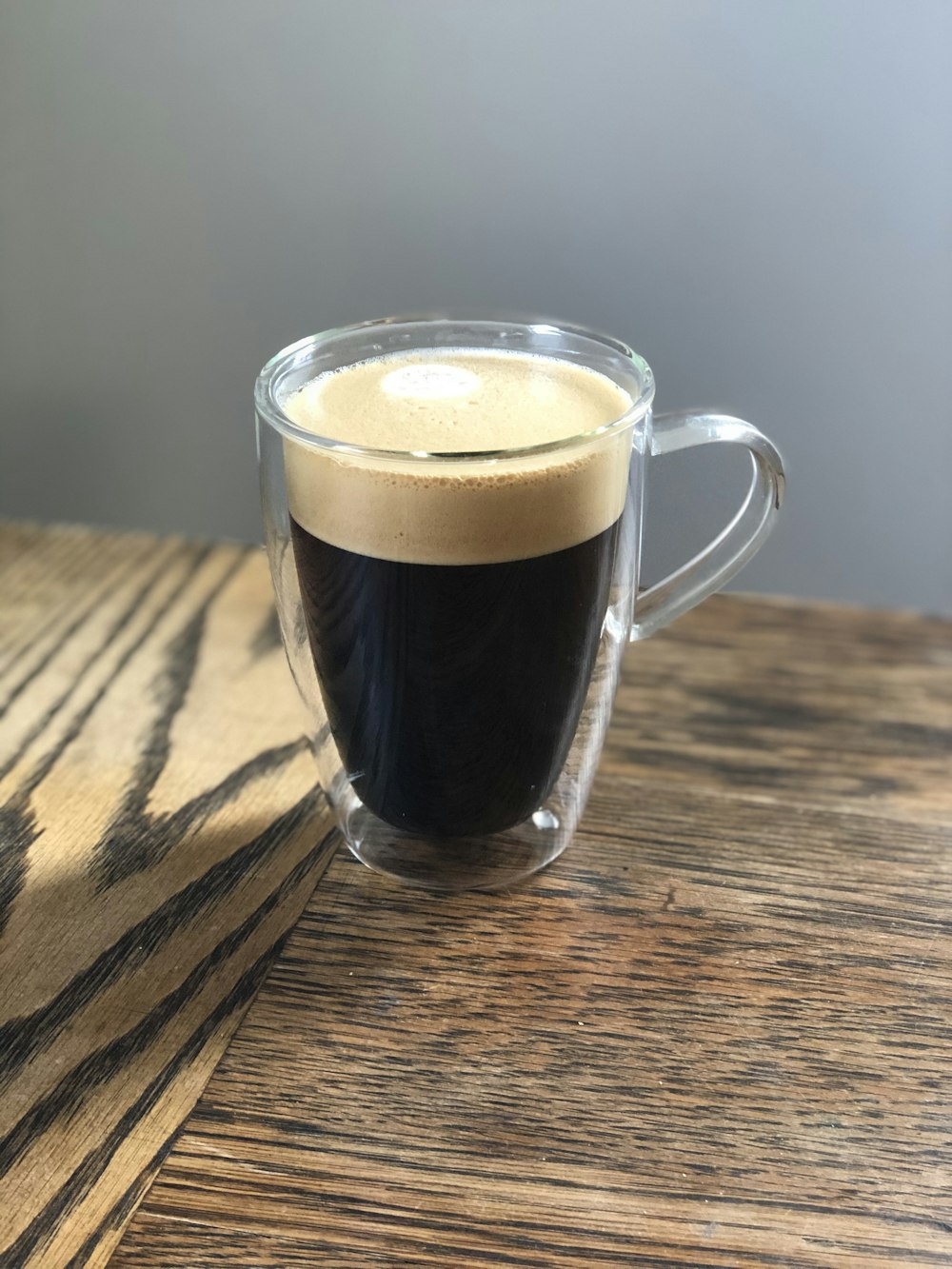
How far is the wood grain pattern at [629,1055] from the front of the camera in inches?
18.7

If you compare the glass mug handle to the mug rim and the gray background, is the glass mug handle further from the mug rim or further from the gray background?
the gray background

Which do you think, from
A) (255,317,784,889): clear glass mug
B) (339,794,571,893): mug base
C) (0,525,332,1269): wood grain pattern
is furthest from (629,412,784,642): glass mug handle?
(0,525,332,1269): wood grain pattern

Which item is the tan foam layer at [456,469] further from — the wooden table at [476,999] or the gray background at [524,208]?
the gray background at [524,208]

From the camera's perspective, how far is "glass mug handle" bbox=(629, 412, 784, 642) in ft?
2.08

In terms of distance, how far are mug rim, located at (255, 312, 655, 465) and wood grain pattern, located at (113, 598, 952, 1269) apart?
0.24 metres

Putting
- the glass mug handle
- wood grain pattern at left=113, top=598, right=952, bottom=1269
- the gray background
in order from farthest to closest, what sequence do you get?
the gray background, the glass mug handle, wood grain pattern at left=113, top=598, right=952, bottom=1269

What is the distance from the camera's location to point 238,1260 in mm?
458

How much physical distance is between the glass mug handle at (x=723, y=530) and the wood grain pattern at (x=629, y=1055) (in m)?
0.12

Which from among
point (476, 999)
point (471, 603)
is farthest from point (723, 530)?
point (476, 999)

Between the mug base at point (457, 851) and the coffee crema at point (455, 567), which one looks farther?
the mug base at point (457, 851)

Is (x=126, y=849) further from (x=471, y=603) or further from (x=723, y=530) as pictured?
(x=723, y=530)

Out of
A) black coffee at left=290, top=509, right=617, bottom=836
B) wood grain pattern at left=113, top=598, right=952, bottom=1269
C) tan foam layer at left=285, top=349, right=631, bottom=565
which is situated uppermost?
tan foam layer at left=285, top=349, right=631, bottom=565

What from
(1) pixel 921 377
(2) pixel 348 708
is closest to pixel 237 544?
(2) pixel 348 708

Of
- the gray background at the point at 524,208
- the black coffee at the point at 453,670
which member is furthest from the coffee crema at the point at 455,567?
the gray background at the point at 524,208
